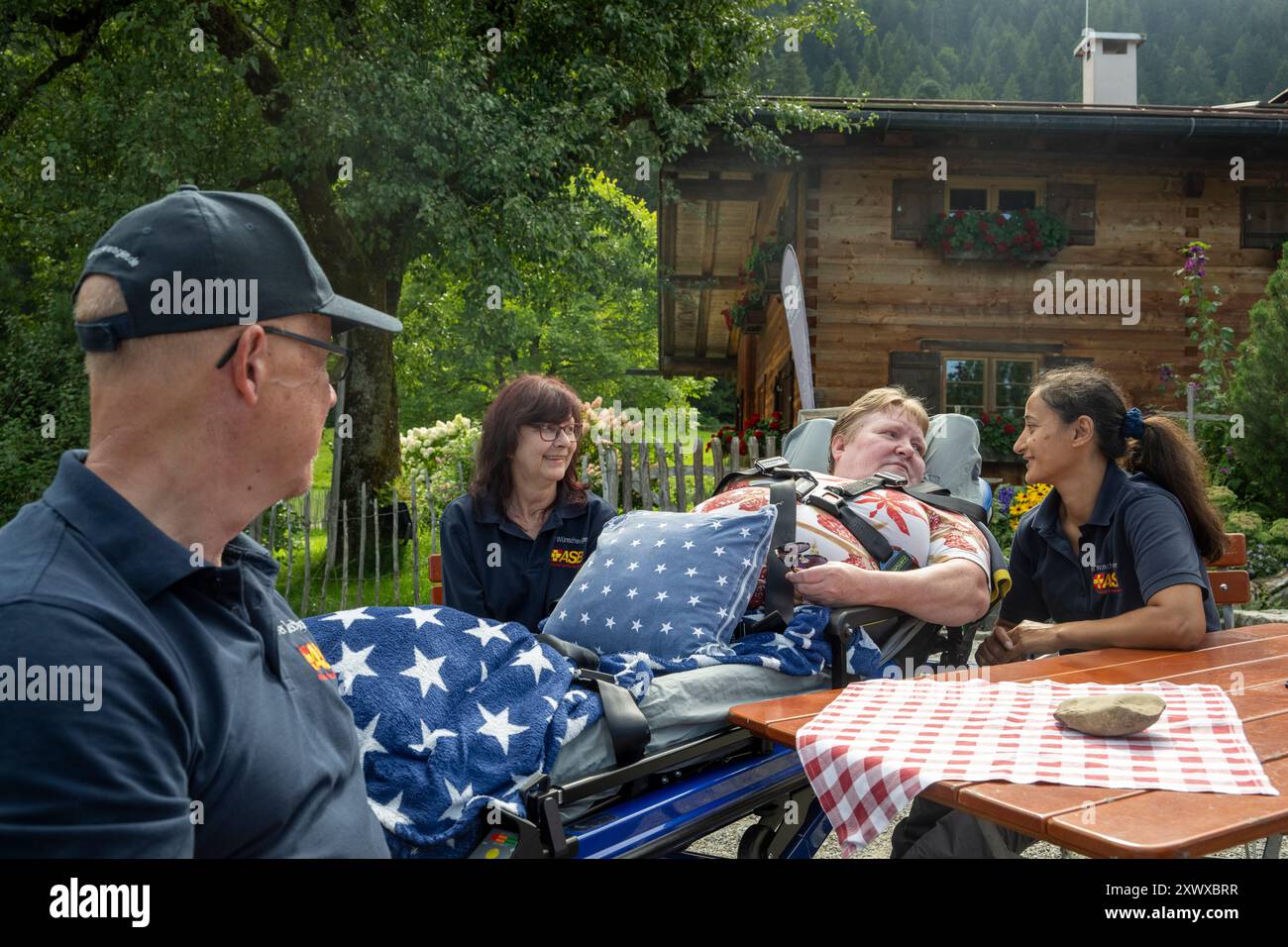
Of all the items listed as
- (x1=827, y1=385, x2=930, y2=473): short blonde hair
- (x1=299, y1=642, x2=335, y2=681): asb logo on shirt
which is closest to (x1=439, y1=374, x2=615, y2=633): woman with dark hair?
(x1=827, y1=385, x2=930, y2=473): short blonde hair

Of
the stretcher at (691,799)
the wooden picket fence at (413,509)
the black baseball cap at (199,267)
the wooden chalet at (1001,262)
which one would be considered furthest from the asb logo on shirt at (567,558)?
the wooden chalet at (1001,262)

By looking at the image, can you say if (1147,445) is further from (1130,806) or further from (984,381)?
(984,381)

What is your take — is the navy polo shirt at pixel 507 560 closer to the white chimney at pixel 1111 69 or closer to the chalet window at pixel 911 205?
the chalet window at pixel 911 205

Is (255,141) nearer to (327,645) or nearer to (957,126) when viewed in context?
(957,126)

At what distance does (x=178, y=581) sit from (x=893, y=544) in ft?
7.37

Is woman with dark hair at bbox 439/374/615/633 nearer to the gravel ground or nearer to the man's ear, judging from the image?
the gravel ground

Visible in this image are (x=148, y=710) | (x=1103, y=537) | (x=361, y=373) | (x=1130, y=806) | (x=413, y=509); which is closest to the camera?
(x=148, y=710)

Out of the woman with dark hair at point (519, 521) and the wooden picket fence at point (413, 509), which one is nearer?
the woman with dark hair at point (519, 521)

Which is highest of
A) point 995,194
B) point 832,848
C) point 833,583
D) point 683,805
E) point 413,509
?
point 995,194

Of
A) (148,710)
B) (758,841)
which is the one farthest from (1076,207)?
(148,710)

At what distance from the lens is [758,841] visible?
2.45 metres

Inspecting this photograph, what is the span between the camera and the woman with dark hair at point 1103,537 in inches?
115

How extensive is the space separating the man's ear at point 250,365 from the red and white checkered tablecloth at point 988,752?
1088 millimetres
